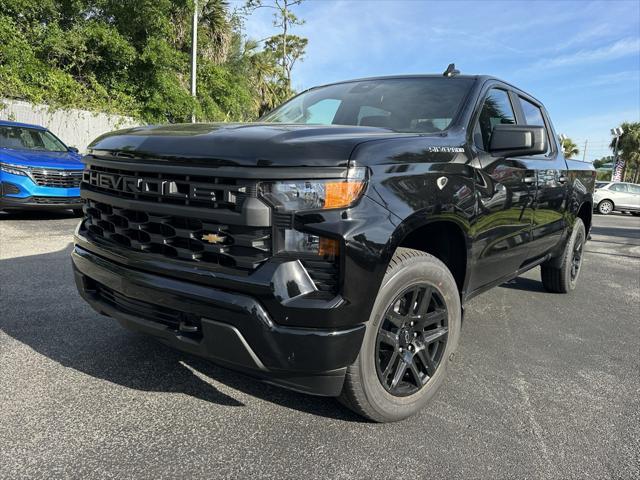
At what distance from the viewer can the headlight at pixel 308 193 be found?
6.07 feet

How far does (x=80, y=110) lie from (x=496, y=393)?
50.7ft

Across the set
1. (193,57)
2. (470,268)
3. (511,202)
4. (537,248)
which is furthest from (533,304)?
(193,57)

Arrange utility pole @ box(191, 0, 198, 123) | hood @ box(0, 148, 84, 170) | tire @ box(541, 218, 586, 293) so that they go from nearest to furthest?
tire @ box(541, 218, 586, 293), hood @ box(0, 148, 84, 170), utility pole @ box(191, 0, 198, 123)

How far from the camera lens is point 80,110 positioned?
1479 centimetres

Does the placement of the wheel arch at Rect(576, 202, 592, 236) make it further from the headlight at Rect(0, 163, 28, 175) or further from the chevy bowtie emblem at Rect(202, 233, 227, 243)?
the headlight at Rect(0, 163, 28, 175)

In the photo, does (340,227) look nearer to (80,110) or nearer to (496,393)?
(496,393)

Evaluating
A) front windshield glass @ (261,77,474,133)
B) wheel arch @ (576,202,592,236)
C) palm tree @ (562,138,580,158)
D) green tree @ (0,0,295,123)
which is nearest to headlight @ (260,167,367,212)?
front windshield glass @ (261,77,474,133)

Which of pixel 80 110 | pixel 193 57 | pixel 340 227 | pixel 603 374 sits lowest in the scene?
pixel 603 374

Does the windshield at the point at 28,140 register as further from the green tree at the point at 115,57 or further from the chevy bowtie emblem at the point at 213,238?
the chevy bowtie emblem at the point at 213,238

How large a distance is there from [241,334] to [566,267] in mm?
4002

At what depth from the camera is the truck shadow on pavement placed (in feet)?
8.27

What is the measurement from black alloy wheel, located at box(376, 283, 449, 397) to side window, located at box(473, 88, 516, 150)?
104cm

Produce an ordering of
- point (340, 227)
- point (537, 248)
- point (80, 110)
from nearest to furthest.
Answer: point (340, 227), point (537, 248), point (80, 110)

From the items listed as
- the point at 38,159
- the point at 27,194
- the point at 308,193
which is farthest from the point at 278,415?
the point at 38,159
